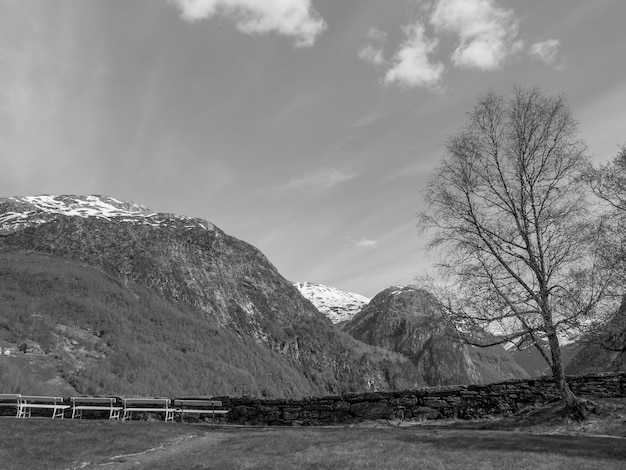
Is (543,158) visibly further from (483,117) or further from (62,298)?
(62,298)

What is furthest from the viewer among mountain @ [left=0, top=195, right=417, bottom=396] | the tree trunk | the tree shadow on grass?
mountain @ [left=0, top=195, right=417, bottom=396]

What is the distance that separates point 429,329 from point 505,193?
7.03 metres

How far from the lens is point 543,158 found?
2048 centimetres

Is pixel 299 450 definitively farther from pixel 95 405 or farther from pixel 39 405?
pixel 39 405

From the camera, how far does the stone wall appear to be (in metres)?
21.1

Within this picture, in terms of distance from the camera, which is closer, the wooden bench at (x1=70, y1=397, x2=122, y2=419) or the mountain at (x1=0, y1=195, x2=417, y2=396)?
the wooden bench at (x1=70, y1=397, x2=122, y2=419)

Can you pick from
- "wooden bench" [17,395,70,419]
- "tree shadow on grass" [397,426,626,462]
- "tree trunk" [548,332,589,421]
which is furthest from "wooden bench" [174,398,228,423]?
"tree trunk" [548,332,589,421]

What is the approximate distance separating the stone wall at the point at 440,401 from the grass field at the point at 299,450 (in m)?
3.35

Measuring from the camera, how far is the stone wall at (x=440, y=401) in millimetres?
21094

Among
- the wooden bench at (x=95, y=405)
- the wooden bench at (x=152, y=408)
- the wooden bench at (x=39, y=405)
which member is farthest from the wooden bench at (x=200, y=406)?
the wooden bench at (x=39, y=405)

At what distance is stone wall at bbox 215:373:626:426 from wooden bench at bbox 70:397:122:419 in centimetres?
847

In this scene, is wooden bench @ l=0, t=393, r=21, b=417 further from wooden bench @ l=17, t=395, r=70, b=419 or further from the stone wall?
the stone wall

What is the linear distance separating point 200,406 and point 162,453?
1158 centimetres

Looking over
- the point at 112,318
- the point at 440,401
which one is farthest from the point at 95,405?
the point at 112,318
